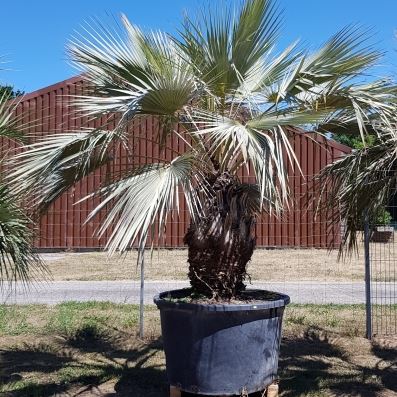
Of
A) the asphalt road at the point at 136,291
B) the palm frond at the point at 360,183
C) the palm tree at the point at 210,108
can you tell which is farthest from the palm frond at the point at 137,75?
the asphalt road at the point at 136,291

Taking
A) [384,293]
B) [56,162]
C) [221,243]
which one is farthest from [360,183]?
[384,293]

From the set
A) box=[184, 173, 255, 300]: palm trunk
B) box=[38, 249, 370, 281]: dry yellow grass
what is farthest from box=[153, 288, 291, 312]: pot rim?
box=[38, 249, 370, 281]: dry yellow grass

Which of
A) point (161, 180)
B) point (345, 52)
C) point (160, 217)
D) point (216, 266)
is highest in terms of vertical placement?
point (345, 52)

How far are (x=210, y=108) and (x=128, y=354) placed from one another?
3361 mm

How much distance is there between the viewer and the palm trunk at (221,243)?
547 centimetres

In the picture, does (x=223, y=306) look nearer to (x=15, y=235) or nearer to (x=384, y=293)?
(x=15, y=235)

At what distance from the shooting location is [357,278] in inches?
548

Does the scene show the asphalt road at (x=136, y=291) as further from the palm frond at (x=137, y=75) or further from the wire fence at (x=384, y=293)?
the palm frond at (x=137, y=75)

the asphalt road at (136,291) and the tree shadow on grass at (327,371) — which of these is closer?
the tree shadow on grass at (327,371)

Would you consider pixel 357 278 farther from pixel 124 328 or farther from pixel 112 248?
pixel 112 248

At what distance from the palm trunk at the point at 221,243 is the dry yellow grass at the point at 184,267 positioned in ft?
22.6

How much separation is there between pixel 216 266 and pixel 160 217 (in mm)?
1210

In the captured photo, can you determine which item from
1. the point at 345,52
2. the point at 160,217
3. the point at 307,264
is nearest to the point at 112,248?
the point at 160,217

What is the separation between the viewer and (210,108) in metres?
5.66
